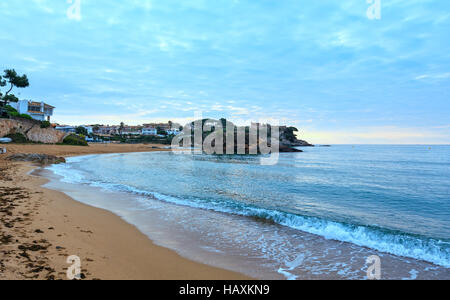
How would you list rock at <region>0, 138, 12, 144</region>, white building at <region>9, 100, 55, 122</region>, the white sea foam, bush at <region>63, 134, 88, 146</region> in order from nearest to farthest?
the white sea foam
rock at <region>0, 138, 12, 144</region>
bush at <region>63, 134, 88, 146</region>
white building at <region>9, 100, 55, 122</region>

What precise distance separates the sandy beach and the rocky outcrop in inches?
1710

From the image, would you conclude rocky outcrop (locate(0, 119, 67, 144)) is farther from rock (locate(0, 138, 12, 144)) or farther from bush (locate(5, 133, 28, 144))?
rock (locate(0, 138, 12, 144))

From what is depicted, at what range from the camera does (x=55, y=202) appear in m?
11.1

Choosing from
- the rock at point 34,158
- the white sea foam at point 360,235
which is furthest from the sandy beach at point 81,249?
the rock at point 34,158

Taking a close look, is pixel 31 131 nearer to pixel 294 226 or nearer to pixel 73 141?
pixel 73 141

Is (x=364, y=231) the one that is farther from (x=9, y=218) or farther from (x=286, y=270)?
(x=9, y=218)

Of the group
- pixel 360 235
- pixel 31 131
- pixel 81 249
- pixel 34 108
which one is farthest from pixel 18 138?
pixel 360 235

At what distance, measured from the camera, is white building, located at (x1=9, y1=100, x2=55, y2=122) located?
203 ft

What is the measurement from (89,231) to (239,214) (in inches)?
247

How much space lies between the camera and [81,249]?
620 centimetres

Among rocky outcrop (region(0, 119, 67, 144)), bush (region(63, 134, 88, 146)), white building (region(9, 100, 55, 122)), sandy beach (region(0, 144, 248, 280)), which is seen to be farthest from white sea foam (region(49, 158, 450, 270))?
white building (region(9, 100, 55, 122))

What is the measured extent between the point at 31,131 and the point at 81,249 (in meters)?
53.1

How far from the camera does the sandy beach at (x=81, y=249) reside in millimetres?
4895

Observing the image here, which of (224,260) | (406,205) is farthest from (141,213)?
(406,205)
